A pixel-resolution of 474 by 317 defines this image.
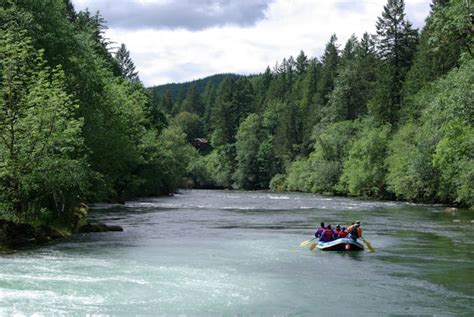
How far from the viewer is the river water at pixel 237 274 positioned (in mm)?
13906

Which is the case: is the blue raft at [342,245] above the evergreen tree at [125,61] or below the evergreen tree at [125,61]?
below

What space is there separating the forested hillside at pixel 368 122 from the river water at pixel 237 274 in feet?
30.3

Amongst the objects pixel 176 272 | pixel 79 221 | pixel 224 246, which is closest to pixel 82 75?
pixel 79 221

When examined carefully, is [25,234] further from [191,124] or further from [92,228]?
[191,124]

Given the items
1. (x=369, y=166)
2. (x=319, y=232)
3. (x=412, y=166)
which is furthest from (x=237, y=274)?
(x=369, y=166)

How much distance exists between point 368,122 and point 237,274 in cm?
6489

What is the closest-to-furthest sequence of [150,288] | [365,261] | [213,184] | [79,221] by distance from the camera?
[150,288] → [365,261] → [79,221] → [213,184]

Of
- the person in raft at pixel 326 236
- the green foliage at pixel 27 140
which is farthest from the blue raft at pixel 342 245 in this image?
the green foliage at pixel 27 140

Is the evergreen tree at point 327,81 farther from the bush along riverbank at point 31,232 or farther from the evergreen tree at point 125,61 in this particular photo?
the bush along riverbank at point 31,232

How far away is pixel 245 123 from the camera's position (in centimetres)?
12556

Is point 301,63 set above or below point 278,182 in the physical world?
above

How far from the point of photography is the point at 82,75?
3306 cm

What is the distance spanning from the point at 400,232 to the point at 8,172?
19.8 m

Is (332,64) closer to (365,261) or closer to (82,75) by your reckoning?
(82,75)
